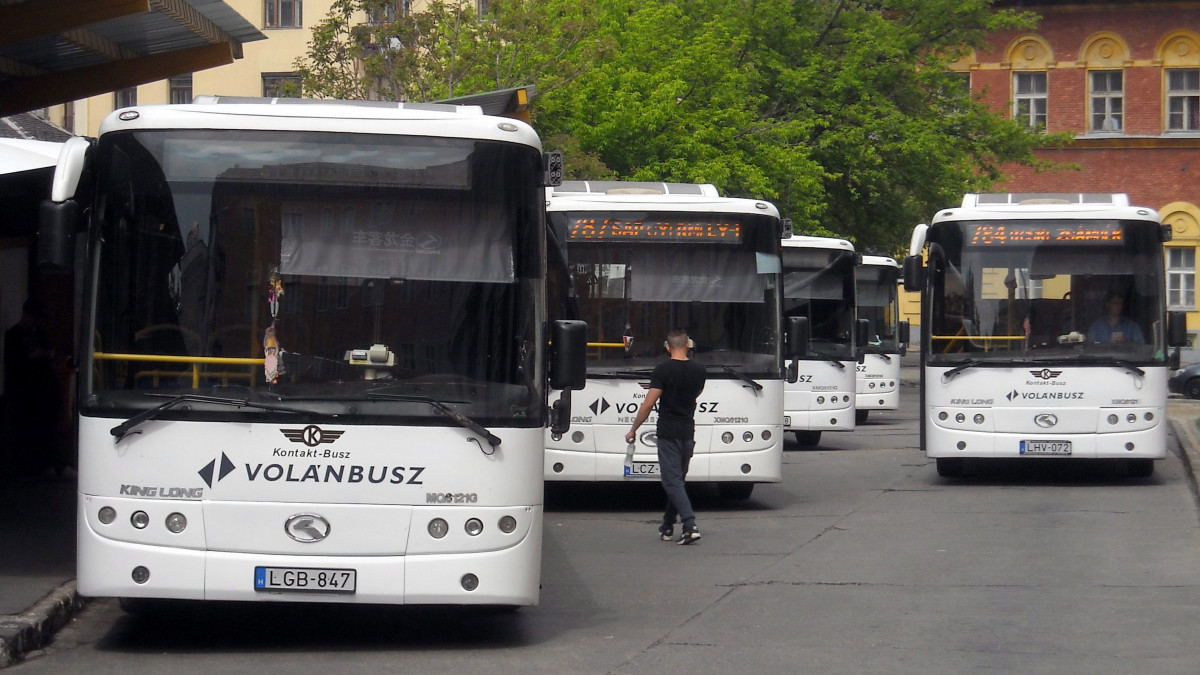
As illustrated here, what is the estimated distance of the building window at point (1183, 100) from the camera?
51656 mm

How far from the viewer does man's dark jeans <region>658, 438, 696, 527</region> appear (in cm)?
1283

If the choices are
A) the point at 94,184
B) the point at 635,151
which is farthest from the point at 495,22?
the point at 94,184

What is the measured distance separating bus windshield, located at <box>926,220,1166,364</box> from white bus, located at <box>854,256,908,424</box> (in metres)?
11.6

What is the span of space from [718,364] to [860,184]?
79.1 ft

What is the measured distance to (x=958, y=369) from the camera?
16953 mm

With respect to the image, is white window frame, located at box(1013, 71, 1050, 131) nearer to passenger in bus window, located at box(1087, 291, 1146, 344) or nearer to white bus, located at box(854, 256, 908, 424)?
white bus, located at box(854, 256, 908, 424)

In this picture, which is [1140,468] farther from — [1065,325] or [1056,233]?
[1056,233]

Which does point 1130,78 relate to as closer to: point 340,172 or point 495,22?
point 495,22

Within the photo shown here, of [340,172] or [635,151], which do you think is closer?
[340,172]

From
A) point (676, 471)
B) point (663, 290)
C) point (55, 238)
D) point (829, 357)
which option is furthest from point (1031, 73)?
point (55, 238)

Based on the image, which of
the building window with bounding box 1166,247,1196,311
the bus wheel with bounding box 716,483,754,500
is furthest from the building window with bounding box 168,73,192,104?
the bus wheel with bounding box 716,483,754,500

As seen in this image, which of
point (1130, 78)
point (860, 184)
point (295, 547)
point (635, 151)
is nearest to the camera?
point (295, 547)

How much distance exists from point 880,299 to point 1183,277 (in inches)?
982

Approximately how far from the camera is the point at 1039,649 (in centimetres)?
830
